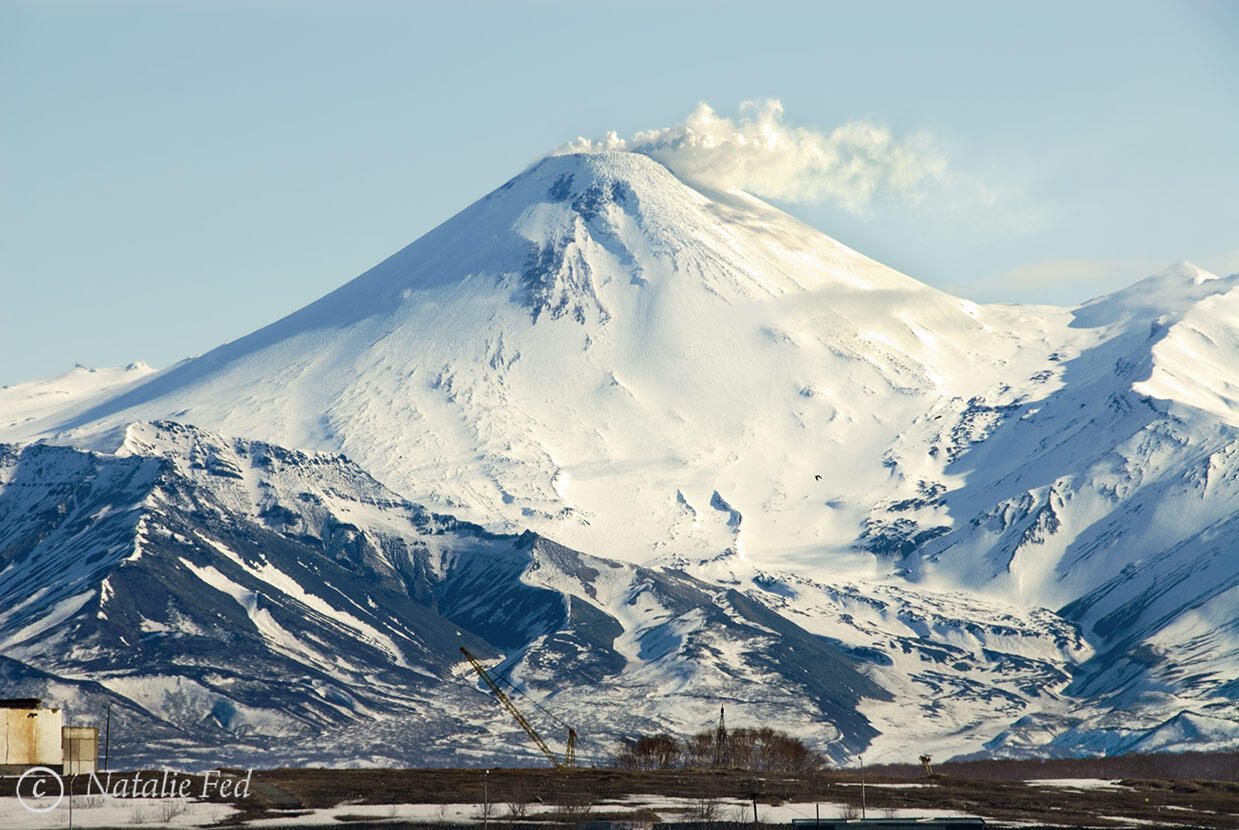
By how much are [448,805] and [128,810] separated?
28390 millimetres

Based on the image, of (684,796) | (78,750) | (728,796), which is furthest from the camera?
(728,796)

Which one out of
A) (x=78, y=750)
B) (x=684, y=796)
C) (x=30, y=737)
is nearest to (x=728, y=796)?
(x=684, y=796)

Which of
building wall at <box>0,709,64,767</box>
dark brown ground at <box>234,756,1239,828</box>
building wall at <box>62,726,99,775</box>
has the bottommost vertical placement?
dark brown ground at <box>234,756,1239,828</box>

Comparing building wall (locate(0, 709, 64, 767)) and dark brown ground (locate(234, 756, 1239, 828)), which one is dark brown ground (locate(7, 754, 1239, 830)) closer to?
dark brown ground (locate(234, 756, 1239, 828))

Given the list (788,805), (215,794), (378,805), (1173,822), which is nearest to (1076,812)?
(1173,822)

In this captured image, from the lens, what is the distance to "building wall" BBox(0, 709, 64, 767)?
142500 millimetres

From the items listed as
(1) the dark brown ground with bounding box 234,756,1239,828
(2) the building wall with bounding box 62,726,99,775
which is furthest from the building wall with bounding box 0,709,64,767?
(1) the dark brown ground with bounding box 234,756,1239,828

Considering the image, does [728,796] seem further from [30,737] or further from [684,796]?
[30,737]

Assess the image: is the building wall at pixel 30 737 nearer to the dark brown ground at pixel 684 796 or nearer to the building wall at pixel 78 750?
the dark brown ground at pixel 684 796

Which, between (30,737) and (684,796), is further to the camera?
(684,796)

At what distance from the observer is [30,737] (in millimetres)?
144375

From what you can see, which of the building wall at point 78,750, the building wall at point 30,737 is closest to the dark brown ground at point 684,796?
the building wall at point 78,750

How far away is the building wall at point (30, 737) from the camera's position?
14250 centimetres

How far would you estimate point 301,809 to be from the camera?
155 metres
